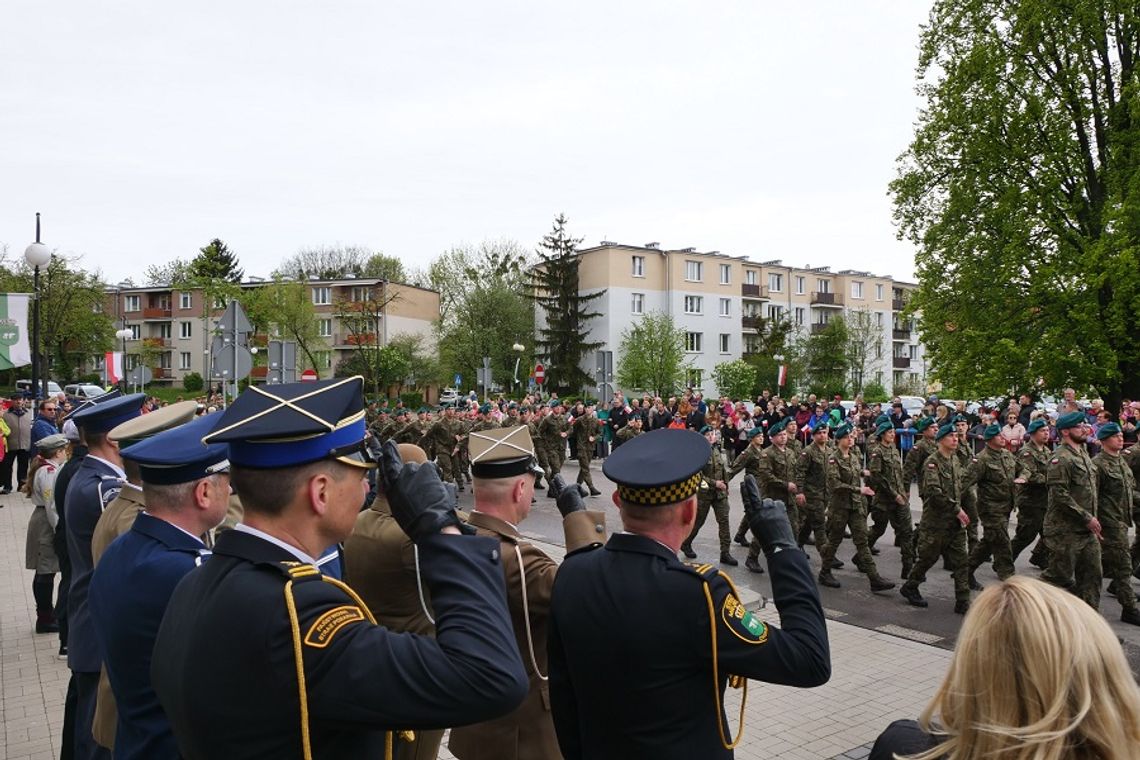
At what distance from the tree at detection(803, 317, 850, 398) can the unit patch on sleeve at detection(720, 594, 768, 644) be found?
6200 centimetres

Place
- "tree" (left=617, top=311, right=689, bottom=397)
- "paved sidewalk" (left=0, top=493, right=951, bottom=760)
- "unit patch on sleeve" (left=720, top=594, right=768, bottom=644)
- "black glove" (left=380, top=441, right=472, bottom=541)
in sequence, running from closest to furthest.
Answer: "black glove" (left=380, top=441, right=472, bottom=541) → "unit patch on sleeve" (left=720, top=594, right=768, bottom=644) → "paved sidewalk" (left=0, top=493, right=951, bottom=760) → "tree" (left=617, top=311, right=689, bottom=397)

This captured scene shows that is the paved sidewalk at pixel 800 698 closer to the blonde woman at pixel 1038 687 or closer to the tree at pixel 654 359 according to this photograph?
the blonde woman at pixel 1038 687

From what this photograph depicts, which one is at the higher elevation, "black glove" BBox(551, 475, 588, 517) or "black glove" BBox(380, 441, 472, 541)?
"black glove" BBox(380, 441, 472, 541)

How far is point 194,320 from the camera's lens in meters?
79.7

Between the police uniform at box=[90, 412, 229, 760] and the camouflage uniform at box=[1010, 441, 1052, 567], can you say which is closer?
the police uniform at box=[90, 412, 229, 760]

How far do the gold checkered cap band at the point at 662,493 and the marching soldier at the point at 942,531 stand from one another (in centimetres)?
787

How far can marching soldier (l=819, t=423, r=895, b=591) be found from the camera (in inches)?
416

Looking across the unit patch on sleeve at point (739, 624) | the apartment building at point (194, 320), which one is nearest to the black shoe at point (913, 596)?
the unit patch on sleeve at point (739, 624)

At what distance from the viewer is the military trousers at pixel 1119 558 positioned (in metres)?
9.09

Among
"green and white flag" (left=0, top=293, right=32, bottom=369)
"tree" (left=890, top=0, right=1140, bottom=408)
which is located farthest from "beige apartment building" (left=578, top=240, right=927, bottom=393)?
"green and white flag" (left=0, top=293, right=32, bottom=369)

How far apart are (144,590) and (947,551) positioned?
29.9ft

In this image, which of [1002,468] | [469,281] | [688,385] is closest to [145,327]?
[469,281]

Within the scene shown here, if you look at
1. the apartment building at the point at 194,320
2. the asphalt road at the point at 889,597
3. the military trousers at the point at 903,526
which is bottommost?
the asphalt road at the point at 889,597

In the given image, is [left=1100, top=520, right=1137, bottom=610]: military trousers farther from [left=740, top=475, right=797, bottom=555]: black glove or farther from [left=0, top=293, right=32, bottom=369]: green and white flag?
[left=0, top=293, right=32, bottom=369]: green and white flag
